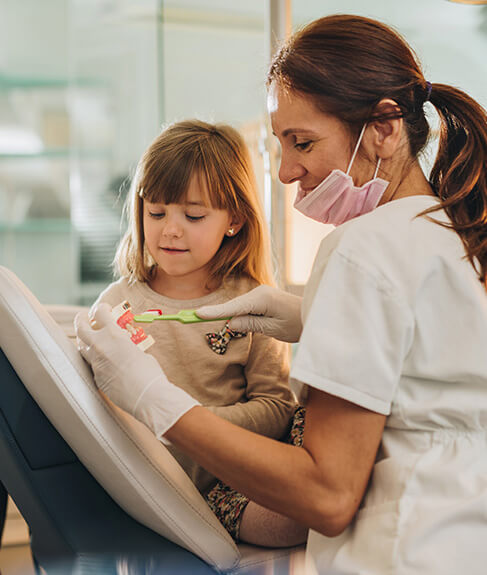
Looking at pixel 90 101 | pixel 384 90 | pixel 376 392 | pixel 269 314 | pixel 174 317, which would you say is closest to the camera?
pixel 376 392

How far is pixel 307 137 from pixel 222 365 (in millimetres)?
552

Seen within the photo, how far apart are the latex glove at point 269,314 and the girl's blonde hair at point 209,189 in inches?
10.7

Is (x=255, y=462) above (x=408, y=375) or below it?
below

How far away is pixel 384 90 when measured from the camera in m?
1.01

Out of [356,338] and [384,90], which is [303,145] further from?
[356,338]

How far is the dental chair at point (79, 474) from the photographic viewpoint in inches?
37.5

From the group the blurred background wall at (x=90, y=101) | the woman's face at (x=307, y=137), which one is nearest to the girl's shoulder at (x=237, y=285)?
the woman's face at (x=307, y=137)

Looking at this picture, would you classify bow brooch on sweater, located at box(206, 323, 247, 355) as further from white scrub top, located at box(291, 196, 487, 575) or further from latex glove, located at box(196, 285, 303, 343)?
white scrub top, located at box(291, 196, 487, 575)

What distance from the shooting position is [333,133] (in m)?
1.04

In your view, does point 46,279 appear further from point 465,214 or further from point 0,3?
point 465,214

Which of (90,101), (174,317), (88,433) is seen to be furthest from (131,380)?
(90,101)

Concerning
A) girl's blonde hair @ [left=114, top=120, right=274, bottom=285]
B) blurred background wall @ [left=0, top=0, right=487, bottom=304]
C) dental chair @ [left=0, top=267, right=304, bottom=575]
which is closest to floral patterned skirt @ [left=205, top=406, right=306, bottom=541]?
dental chair @ [left=0, top=267, right=304, bottom=575]

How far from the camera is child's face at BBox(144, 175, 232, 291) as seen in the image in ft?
4.63

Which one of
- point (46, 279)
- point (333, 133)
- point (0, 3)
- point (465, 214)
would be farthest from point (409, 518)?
point (0, 3)
